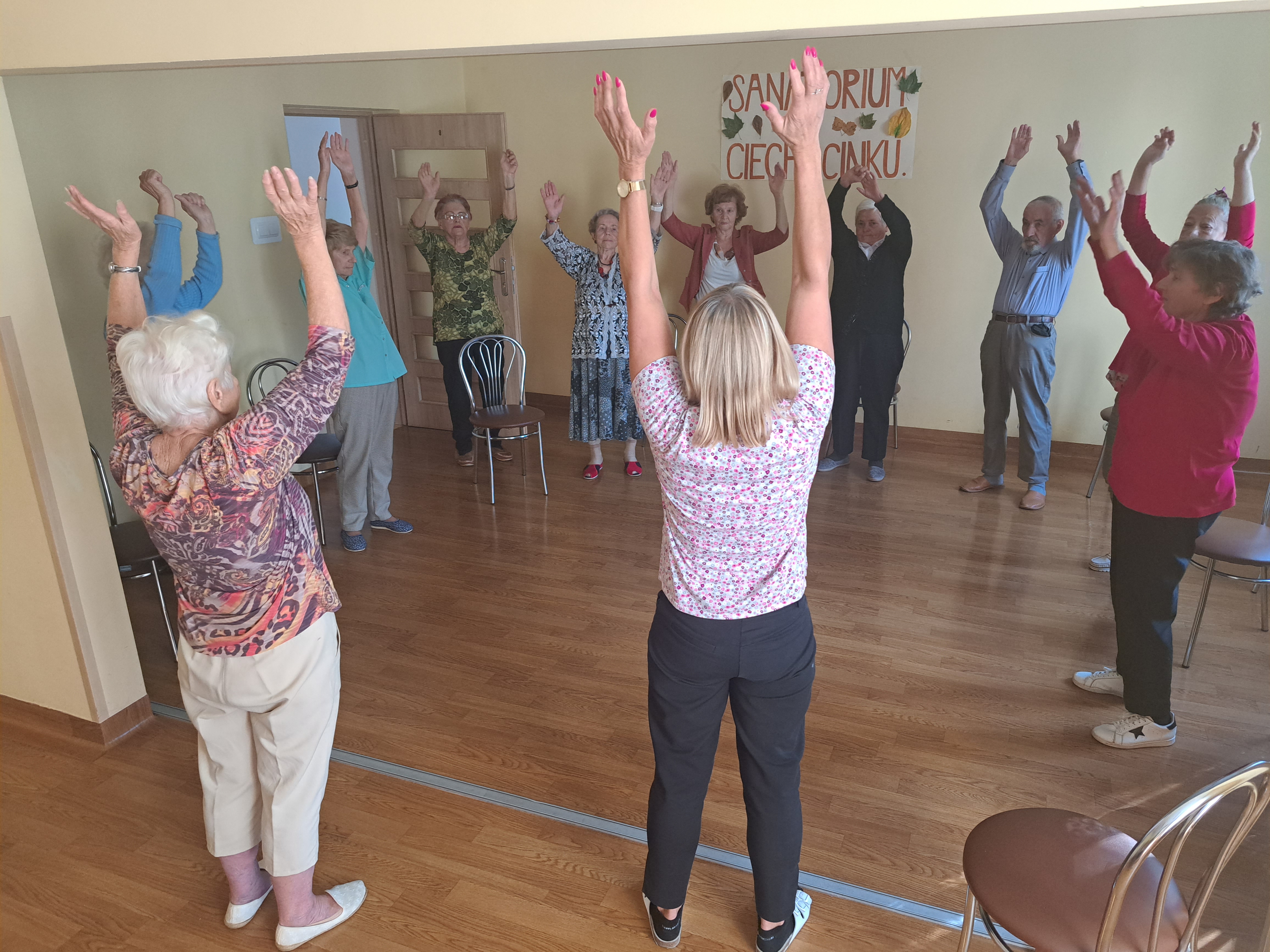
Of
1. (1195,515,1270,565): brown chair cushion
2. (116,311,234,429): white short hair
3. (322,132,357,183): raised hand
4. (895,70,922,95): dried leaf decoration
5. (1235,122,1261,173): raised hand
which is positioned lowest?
(1195,515,1270,565): brown chair cushion

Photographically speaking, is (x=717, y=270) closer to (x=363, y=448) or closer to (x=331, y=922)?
(x=363, y=448)

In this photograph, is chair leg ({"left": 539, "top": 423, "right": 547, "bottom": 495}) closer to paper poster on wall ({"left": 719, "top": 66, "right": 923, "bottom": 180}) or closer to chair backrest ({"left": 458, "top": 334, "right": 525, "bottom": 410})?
chair backrest ({"left": 458, "top": 334, "right": 525, "bottom": 410})

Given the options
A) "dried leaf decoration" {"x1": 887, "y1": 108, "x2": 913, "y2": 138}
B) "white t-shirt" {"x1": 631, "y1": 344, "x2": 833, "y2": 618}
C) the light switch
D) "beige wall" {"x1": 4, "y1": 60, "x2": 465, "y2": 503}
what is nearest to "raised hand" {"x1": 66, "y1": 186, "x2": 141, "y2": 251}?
"beige wall" {"x1": 4, "y1": 60, "x2": 465, "y2": 503}

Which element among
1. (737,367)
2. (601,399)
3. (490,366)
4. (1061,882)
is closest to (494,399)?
(490,366)

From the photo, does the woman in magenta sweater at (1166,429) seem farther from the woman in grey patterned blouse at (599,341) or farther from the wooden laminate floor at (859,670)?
the woman in grey patterned blouse at (599,341)

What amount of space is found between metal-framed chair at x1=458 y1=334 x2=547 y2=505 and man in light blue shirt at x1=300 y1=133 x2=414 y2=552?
1.84 ft

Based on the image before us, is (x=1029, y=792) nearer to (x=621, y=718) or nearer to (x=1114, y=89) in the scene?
(x=621, y=718)

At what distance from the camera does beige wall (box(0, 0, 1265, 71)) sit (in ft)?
4.91

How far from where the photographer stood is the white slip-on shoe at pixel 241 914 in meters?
1.98

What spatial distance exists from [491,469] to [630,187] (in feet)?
10.1

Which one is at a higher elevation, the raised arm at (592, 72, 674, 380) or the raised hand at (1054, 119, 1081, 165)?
the raised hand at (1054, 119, 1081, 165)

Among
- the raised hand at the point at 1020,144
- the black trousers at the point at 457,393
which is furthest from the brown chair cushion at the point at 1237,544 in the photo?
→ the black trousers at the point at 457,393

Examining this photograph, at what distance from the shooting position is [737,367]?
4.64ft

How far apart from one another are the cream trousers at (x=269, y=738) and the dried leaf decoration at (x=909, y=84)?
444cm
